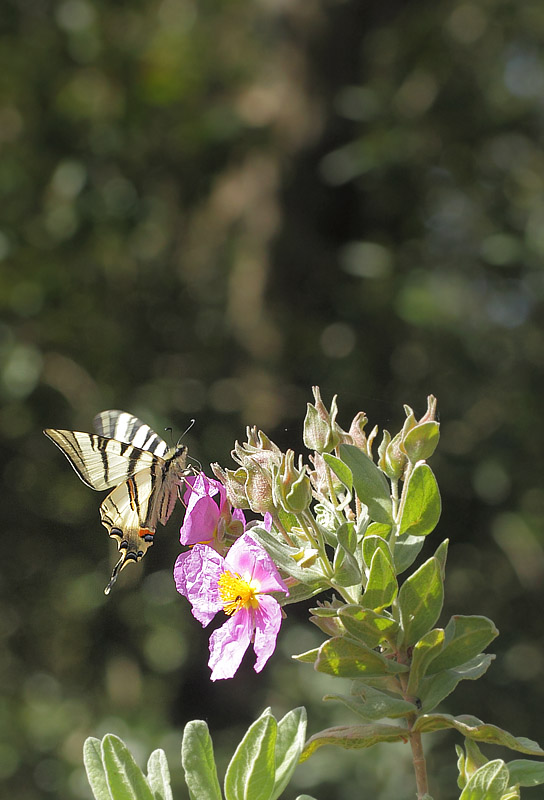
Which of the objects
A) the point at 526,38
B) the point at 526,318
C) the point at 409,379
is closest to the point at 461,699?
the point at 409,379

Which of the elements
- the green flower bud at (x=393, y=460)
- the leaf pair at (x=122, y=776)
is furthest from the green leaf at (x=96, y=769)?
the green flower bud at (x=393, y=460)

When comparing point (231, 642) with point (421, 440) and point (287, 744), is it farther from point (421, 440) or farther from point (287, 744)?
point (421, 440)

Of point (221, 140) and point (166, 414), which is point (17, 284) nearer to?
point (166, 414)

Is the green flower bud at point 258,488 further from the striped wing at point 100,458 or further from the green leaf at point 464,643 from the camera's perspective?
the striped wing at point 100,458

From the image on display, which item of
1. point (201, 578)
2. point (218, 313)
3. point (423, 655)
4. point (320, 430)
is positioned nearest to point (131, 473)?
point (201, 578)

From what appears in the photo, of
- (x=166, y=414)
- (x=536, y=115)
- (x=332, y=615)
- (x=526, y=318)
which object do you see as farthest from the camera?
(x=536, y=115)

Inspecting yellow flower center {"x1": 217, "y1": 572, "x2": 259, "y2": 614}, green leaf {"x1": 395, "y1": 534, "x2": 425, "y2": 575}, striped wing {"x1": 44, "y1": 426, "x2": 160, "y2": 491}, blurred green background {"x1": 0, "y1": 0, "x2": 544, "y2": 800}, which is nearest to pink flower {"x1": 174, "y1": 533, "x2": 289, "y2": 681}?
yellow flower center {"x1": 217, "y1": 572, "x2": 259, "y2": 614}
